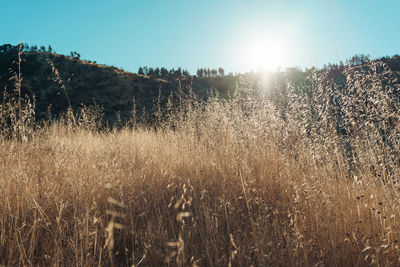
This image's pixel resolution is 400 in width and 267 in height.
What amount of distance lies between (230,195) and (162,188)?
35.3 inches

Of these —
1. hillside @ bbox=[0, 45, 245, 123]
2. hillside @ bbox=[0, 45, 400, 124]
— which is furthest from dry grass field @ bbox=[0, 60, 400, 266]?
hillside @ bbox=[0, 45, 245, 123]

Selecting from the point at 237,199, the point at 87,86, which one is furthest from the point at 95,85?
the point at 237,199

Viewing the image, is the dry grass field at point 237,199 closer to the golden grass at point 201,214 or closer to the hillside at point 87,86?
the golden grass at point 201,214

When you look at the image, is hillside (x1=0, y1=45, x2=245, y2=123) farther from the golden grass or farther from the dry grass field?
the golden grass

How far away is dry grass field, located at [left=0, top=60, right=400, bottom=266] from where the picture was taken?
152 cm

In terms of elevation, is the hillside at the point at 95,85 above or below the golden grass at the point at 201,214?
above

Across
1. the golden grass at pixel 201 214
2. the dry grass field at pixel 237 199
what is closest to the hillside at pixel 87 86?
the dry grass field at pixel 237 199

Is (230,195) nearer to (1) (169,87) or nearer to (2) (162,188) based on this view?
(2) (162,188)

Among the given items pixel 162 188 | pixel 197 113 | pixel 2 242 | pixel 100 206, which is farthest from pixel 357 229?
pixel 197 113

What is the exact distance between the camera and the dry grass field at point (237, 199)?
1521 mm

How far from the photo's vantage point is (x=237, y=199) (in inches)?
99.3

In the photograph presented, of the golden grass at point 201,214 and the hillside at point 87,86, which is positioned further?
the hillside at point 87,86

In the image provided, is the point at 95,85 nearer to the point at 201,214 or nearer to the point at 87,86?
the point at 87,86

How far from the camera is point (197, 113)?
526 centimetres
